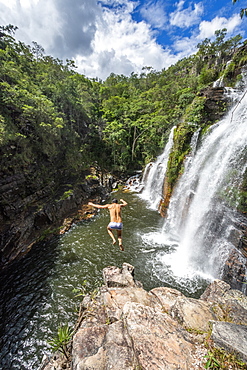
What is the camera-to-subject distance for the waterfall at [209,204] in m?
7.74

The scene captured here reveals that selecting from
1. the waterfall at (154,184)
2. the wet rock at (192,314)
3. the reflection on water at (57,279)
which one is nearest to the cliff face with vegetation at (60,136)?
the reflection on water at (57,279)

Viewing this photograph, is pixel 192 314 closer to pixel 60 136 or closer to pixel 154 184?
pixel 154 184

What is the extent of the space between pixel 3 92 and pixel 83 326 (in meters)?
15.2

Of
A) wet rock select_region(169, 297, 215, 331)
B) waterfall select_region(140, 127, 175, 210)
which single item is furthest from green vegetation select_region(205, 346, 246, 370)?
waterfall select_region(140, 127, 175, 210)

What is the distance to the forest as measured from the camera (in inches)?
473

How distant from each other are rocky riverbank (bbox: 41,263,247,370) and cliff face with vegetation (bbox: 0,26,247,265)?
5.33 m

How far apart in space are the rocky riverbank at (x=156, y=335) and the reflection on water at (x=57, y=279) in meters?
2.20

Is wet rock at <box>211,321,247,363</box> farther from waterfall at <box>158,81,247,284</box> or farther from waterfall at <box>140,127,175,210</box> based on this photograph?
waterfall at <box>140,127,175,210</box>

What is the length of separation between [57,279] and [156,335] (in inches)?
261

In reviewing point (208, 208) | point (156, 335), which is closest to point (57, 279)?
point (156, 335)

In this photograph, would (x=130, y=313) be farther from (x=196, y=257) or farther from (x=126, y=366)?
(x=196, y=257)

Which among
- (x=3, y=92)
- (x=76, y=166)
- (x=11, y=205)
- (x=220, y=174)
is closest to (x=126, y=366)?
(x=220, y=174)

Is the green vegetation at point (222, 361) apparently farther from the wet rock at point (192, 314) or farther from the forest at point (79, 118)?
the forest at point (79, 118)

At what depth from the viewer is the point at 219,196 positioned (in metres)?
8.37
